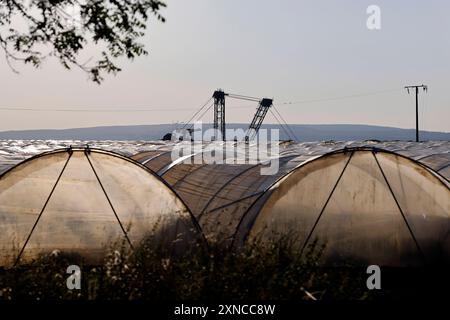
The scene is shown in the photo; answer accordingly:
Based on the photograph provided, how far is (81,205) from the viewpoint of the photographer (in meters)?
11.2

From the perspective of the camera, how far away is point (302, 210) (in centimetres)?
1123

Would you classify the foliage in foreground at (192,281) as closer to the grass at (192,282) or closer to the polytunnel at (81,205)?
the grass at (192,282)

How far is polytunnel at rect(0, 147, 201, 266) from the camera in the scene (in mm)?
11039

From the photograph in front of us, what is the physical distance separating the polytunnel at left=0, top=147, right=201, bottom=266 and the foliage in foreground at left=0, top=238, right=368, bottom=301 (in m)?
3.00

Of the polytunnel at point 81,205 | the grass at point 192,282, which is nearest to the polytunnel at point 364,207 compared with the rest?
the polytunnel at point 81,205

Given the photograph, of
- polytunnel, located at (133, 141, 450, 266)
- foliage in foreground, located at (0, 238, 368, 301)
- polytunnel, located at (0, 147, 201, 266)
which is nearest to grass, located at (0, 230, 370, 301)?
foliage in foreground, located at (0, 238, 368, 301)

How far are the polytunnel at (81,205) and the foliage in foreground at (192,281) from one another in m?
3.00

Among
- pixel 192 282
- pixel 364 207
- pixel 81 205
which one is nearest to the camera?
pixel 192 282

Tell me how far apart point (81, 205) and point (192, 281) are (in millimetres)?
4524

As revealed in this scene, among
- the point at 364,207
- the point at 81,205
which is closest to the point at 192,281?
the point at 81,205

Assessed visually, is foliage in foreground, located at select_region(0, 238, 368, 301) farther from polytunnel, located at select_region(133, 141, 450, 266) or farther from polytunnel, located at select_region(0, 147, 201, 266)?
polytunnel, located at select_region(133, 141, 450, 266)

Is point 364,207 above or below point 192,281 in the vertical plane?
above

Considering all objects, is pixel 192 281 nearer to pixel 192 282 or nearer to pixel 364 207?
pixel 192 282
